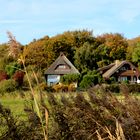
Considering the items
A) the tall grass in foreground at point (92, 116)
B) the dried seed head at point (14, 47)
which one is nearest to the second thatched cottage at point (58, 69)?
the tall grass in foreground at point (92, 116)

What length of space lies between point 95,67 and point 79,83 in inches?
769

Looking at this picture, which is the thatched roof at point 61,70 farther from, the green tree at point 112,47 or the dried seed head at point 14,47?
the dried seed head at point 14,47

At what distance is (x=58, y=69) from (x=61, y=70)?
0.77 m

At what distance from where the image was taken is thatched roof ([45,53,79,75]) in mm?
100188

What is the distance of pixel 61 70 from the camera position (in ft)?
336

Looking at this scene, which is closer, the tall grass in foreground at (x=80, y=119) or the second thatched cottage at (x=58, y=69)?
the tall grass in foreground at (x=80, y=119)

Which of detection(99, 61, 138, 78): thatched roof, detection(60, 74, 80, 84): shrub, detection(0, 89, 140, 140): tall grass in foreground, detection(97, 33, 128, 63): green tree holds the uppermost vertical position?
detection(97, 33, 128, 63): green tree

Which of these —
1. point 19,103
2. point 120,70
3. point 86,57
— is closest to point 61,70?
point 86,57

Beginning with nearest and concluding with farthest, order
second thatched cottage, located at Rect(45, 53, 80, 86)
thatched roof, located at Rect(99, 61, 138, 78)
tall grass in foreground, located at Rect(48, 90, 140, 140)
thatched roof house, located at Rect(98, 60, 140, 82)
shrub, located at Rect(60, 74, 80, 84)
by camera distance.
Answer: tall grass in foreground, located at Rect(48, 90, 140, 140) → shrub, located at Rect(60, 74, 80, 84) → second thatched cottage, located at Rect(45, 53, 80, 86) → thatched roof, located at Rect(99, 61, 138, 78) → thatched roof house, located at Rect(98, 60, 140, 82)

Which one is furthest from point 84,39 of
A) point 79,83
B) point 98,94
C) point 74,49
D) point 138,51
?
point 98,94

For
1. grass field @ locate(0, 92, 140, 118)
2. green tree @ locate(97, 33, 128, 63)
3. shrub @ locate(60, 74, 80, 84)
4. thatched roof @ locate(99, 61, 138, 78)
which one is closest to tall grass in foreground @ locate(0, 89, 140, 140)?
grass field @ locate(0, 92, 140, 118)

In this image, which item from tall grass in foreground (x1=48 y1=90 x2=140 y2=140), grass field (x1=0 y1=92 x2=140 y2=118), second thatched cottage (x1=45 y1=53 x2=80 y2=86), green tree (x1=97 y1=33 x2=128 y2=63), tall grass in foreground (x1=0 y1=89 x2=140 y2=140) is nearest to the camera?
tall grass in foreground (x1=0 y1=89 x2=140 y2=140)

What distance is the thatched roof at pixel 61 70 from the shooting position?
100 meters

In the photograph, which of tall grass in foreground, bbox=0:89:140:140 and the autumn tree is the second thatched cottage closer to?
the autumn tree
